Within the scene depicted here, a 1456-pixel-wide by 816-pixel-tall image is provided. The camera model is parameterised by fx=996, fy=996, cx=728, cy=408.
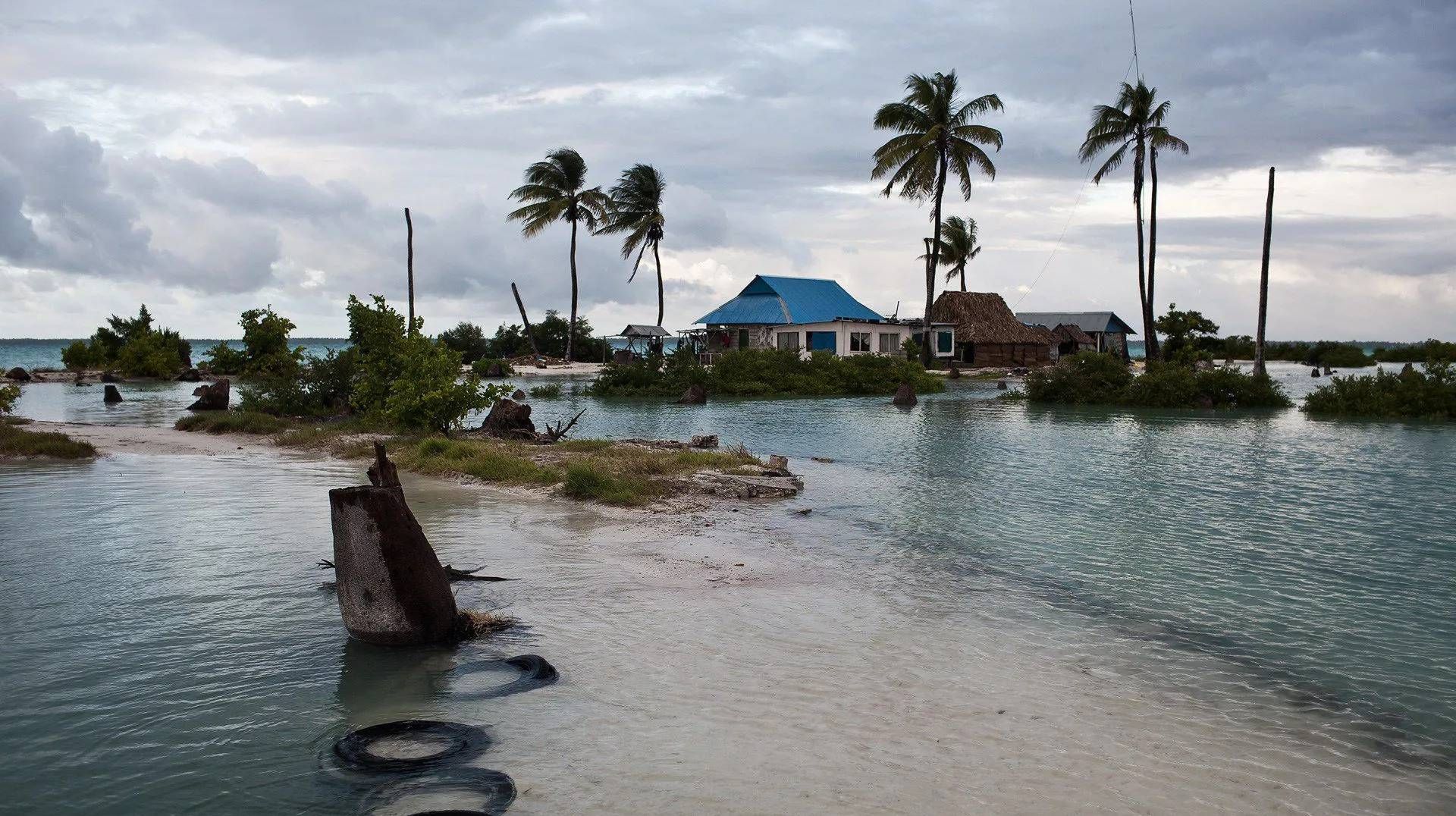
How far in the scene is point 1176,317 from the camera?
54.9 meters

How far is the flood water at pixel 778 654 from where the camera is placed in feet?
15.9

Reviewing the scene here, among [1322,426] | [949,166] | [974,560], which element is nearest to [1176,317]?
[949,166]

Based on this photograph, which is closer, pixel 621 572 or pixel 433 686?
pixel 433 686

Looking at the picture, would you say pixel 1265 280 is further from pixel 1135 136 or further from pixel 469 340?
pixel 469 340

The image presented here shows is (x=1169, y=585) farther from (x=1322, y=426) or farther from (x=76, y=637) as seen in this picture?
(x=1322, y=426)

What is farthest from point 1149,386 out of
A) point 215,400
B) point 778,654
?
point 778,654

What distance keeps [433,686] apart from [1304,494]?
13.7 m

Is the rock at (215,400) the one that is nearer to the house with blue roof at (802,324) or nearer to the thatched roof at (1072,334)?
the house with blue roof at (802,324)

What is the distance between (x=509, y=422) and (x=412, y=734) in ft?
50.3

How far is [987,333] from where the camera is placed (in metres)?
58.2

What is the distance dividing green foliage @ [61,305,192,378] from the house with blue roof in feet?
91.1

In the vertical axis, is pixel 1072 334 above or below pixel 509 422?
above

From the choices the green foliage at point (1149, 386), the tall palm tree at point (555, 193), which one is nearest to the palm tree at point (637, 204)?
the tall palm tree at point (555, 193)

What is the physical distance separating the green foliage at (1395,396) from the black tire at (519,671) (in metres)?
30.0
